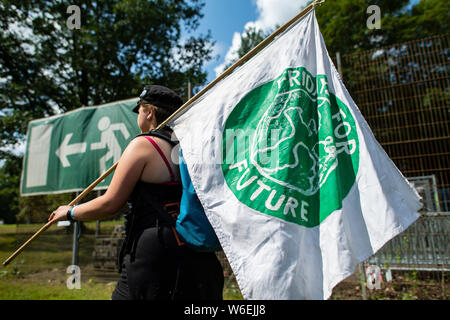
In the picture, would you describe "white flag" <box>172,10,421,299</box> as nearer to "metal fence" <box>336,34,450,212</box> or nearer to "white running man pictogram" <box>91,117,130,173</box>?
"metal fence" <box>336,34,450,212</box>

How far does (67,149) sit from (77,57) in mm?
10916

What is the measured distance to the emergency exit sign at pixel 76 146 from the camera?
16.5ft

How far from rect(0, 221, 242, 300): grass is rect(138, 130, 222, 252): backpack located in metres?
3.45

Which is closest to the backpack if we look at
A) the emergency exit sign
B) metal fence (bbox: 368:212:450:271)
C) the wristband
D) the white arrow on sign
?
the wristband

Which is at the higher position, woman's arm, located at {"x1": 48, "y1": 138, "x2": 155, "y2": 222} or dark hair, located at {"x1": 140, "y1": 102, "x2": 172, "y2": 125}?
dark hair, located at {"x1": 140, "y1": 102, "x2": 172, "y2": 125}

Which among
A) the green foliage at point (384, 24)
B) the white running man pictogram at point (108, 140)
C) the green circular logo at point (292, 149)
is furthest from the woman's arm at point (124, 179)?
the green foliage at point (384, 24)

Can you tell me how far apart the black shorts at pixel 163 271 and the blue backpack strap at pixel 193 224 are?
0.24 feet

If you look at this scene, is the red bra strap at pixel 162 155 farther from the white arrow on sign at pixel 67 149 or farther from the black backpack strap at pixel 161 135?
the white arrow on sign at pixel 67 149

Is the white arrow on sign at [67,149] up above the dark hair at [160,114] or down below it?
above

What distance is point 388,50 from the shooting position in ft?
16.3

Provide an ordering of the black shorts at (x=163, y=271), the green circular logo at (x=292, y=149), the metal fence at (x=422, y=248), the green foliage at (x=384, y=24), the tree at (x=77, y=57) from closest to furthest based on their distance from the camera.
Result: the black shorts at (x=163, y=271) < the green circular logo at (x=292, y=149) < the metal fence at (x=422, y=248) < the tree at (x=77, y=57) < the green foliage at (x=384, y=24)

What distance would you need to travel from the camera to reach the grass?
517cm

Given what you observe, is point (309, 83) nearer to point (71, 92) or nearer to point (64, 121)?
point (64, 121)

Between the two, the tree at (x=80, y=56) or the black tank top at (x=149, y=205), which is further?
the tree at (x=80, y=56)
